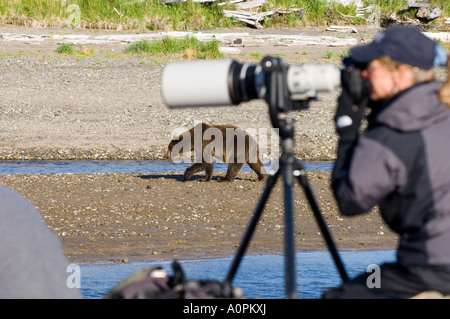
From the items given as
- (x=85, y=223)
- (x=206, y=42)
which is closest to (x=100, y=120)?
(x=85, y=223)

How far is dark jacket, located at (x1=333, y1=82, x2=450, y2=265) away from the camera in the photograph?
284cm

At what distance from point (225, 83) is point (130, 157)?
938 centimetres

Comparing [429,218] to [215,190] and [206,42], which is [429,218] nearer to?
[215,190]

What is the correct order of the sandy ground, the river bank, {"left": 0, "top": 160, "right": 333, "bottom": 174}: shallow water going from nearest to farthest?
the river bank
the sandy ground
{"left": 0, "top": 160, "right": 333, "bottom": 174}: shallow water

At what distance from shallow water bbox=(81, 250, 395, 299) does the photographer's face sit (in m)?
2.78

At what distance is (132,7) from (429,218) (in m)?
24.0

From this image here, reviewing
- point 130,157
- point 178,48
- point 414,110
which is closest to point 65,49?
point 178,48

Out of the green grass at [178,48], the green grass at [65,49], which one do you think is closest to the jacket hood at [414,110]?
the green grass at [178,48]

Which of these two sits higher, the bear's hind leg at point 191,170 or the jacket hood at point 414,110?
the jacket hood at point 414,110

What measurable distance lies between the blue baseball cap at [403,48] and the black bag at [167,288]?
0.92 meters

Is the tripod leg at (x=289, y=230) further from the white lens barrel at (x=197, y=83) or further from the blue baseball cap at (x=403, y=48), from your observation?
the blue baseball cap at (x=403, y=48)

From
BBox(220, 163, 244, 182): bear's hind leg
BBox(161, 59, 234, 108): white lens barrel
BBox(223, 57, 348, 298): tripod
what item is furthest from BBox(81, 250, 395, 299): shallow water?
BBox(220, 163, 244, 182): bear's hind leg

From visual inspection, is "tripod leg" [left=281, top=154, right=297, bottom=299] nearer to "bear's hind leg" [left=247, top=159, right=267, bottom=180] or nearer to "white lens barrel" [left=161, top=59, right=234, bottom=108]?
"white lens barrel" [left=161, top=59, right=234, bottom=108]

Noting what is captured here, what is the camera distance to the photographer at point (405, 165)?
285 centimetres
